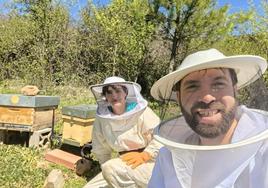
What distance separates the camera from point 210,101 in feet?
4.26

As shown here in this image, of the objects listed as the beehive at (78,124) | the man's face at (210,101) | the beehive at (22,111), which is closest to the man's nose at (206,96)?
the man's face at (210,101)

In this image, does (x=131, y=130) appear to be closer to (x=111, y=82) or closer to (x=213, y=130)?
(x=111, y=82)

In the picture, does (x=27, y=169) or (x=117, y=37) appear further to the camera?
(x=117, y=37)

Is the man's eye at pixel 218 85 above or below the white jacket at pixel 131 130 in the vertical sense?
above

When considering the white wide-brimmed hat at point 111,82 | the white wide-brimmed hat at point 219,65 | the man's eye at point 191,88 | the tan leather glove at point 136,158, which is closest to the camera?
the white wide-brimmed hat at point 219,65

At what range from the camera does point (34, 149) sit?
465 cm

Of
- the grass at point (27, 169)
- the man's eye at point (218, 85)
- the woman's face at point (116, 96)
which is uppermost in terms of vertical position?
the man's eye at point (218, 85)

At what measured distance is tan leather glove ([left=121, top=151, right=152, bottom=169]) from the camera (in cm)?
300

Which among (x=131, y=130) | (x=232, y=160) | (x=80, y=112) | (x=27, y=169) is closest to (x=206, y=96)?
(x=232, y=160)

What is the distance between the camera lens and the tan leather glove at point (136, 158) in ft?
9.84

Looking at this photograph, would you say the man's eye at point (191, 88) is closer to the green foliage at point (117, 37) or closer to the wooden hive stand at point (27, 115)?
the wooden hive stand at point (27, 115)

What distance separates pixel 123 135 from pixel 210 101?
1.96m

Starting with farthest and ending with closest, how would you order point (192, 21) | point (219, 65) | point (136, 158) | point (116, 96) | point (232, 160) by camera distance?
point (192, 21) → point (116, 96) → point (136, 158) → point (219, 65) → point (232, 160)

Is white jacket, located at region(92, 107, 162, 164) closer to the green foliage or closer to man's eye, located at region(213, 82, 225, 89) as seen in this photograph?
man's eye, located at region(213, 82, 225, 89)
